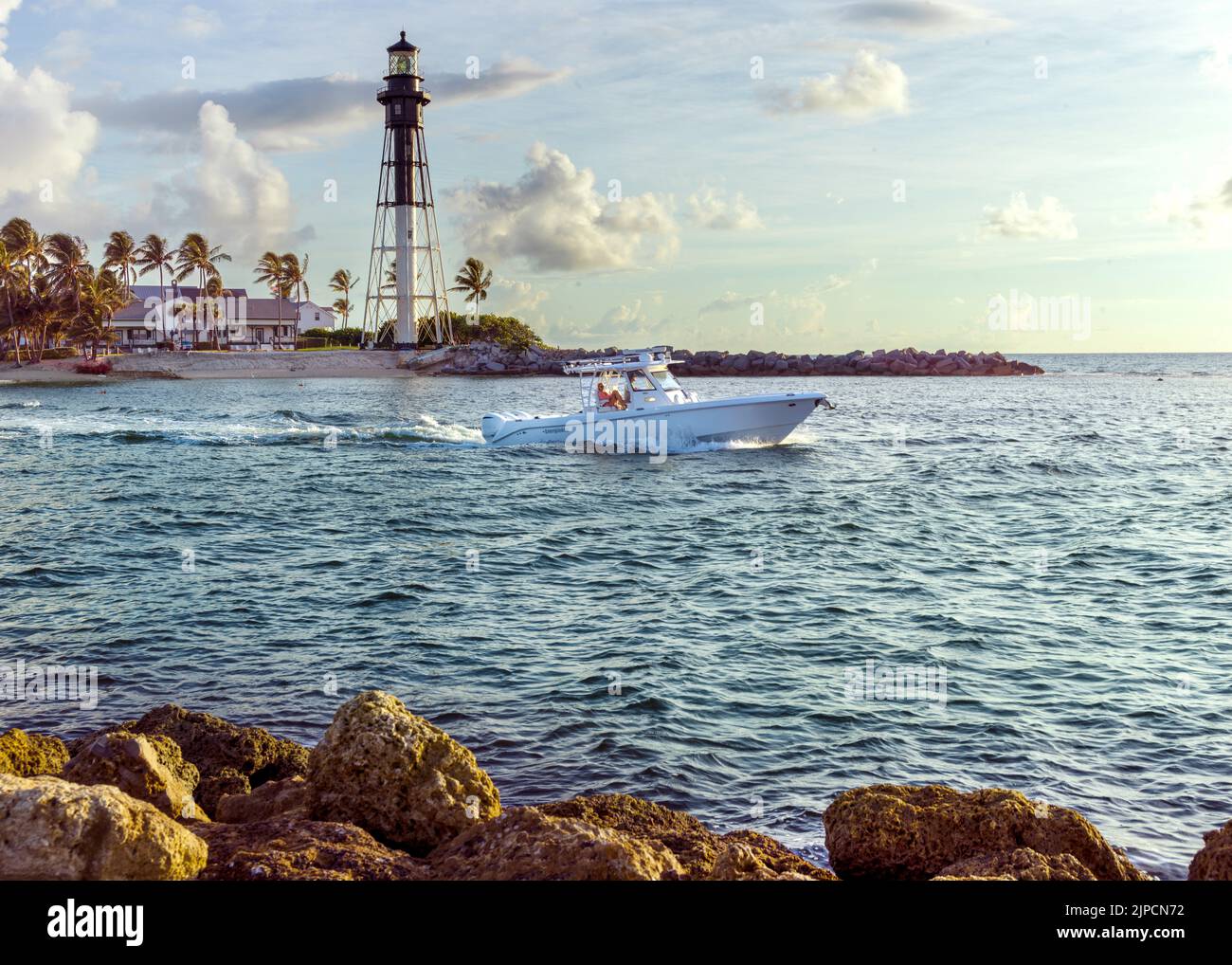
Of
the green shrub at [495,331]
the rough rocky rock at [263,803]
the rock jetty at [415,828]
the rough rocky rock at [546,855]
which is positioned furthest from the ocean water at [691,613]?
the green shrub at [495,331]

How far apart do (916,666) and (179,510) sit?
19129 millimetres

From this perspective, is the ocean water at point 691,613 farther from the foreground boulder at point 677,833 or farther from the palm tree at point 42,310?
the palm tree at point 42,310

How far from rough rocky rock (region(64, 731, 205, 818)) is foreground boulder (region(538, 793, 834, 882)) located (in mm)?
2560

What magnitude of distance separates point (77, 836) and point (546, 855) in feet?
7.60

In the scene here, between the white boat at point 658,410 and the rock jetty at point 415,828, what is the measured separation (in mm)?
26388

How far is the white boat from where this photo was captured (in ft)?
113

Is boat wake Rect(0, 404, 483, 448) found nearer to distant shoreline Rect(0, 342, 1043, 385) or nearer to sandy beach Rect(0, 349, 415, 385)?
distant shoreline Rect(0, 342, 1043, 385)

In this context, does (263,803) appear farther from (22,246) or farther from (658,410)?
(22,246)

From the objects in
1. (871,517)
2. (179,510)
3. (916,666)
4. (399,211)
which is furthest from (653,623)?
(399,211)

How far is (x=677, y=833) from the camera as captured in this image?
7.32 metres

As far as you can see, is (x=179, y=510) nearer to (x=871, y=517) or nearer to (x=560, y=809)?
(x=871, y=517)

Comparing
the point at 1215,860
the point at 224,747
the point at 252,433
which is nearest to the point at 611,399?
the point at 252,433

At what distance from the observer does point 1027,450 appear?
41.0m

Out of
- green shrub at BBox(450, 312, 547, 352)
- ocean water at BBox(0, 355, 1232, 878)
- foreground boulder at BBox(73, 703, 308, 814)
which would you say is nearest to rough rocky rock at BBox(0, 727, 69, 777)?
foreground boulder at BBox(73, 703, 308, 814)
